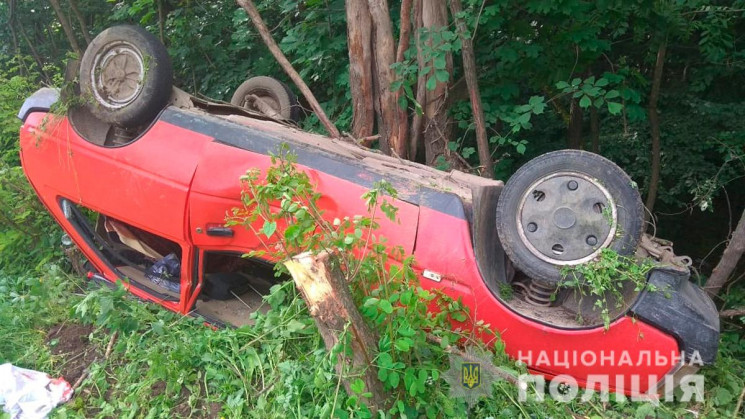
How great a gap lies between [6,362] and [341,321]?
2.40 metres

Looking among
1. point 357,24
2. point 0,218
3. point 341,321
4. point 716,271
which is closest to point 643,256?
point 716,271

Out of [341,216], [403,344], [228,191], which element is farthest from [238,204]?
[403,344]

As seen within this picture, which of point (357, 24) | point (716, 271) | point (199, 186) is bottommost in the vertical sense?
point (716, 271)

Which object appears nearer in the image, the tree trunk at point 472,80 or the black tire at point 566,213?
the black tire at point 566,213

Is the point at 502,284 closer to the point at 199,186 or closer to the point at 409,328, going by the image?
the point at 409,328

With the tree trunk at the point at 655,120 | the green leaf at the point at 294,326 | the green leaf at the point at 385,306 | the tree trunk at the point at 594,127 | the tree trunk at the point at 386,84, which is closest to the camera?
the green leaf at the point at 385,306

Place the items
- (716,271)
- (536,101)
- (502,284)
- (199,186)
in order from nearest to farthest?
(502,284) < (199,186) < (716,271) < (536,101)

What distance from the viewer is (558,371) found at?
2.69 meters

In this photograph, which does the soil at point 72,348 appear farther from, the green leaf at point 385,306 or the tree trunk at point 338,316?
the green leaf at point 385,306

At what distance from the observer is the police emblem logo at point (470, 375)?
249 cm

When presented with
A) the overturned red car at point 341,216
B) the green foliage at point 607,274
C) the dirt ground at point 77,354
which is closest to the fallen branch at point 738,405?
the overturned red car at point 341,216

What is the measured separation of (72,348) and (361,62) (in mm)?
3042

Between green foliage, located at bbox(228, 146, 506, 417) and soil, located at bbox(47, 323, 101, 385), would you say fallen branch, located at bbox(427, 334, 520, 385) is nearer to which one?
green foliage, located at bbox(228, 146, 506, 417)

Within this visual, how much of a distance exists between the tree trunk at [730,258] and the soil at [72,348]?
3.85m
